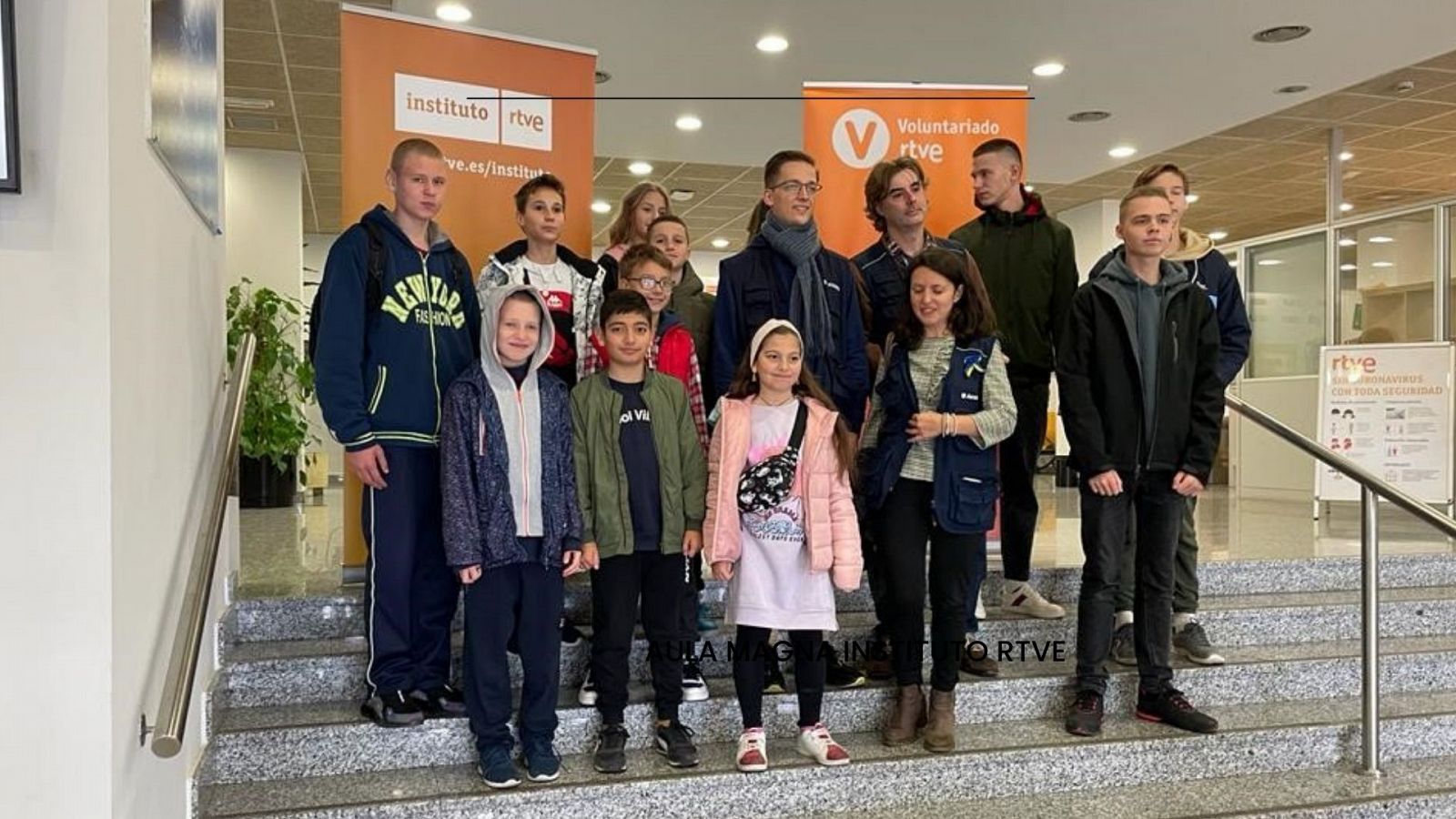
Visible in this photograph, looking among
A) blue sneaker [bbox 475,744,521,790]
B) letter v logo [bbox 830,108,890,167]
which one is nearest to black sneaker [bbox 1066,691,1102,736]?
blue sneaker [bbox 475,744,521,790]

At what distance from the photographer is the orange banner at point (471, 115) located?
386cm

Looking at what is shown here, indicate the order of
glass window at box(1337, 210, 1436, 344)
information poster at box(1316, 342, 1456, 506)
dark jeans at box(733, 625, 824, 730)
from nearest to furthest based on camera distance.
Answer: dark jeans at box(733, 625, 824, 730) < information poster at box(1316, 342, 1456, 506) < glass window at box(1337, 210, 1436, 344)

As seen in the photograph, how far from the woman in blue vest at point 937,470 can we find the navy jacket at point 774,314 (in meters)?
0.18

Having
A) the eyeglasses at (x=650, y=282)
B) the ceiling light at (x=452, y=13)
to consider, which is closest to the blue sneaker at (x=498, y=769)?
the eyeglasses at (x=650, y=282)

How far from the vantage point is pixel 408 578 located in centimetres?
291

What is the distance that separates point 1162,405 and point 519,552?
2.00m

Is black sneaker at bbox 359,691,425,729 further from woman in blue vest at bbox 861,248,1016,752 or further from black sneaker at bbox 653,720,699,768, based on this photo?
woman in blue vest at bbox 861,248,1016,752

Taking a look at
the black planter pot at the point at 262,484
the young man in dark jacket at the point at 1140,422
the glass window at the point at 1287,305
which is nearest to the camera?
the young man in dark jacket at the point at 1140,422

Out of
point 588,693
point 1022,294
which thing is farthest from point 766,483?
point 1022,294

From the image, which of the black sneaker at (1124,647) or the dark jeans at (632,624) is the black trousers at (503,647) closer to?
the dark jeans at (632,624)

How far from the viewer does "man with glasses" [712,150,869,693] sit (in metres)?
3.27

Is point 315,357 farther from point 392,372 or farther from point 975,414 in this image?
point 975,414

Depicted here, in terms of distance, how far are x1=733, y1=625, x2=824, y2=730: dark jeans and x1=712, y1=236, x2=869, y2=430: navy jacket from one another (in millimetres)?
748

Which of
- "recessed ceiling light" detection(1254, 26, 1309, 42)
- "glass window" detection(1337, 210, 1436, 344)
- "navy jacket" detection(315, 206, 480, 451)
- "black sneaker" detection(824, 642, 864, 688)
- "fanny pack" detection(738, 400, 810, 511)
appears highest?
"recessed ceiling light" detection(1254, 26, 1309, 42)
